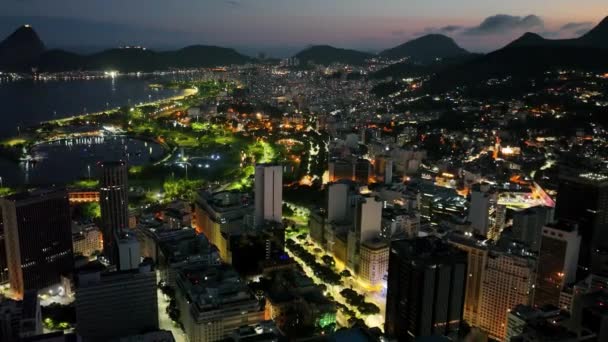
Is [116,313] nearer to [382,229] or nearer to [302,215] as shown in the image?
[382,229]

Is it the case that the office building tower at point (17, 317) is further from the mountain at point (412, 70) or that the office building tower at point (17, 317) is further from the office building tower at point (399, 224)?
the mountain at point (412, 70)

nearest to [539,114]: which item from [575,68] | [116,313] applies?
[575,68]

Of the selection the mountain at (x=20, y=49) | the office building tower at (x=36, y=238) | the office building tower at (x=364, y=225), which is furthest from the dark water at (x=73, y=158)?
the mountain at (x=20, y=49)

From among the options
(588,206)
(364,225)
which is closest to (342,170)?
(364,225)

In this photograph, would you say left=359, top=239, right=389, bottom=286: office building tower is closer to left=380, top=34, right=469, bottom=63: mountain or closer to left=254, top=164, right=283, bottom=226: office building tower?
left=254, top=164, right=283, bottom=226: office building tower

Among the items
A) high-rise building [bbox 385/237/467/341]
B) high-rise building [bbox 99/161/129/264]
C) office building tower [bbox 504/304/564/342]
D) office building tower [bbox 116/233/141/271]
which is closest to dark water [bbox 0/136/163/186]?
high-rise building [bbox 99/161/129/264]

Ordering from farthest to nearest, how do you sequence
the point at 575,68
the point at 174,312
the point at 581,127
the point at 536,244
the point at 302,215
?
the point at 575,68
the point at 581,127
the point at 302,215
the point at 536,244
the point at 174,312

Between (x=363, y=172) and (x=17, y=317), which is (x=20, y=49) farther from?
(x=17, y=317)
